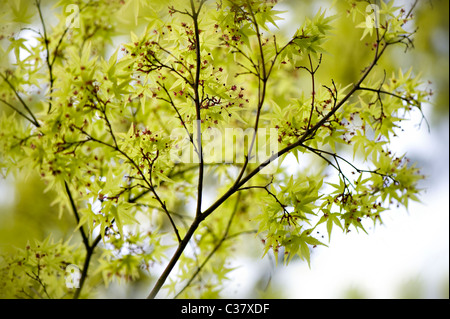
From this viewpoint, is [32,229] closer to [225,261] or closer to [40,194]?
[40,194]

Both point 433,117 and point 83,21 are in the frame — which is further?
point 433,117

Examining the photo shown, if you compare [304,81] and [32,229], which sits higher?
[304,81]

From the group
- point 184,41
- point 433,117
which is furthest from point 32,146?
point 433,117

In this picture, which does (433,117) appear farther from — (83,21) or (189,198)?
(83,21)

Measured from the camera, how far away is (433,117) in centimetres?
425

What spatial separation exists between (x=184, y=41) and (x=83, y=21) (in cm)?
87

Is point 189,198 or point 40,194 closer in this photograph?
point 189,198

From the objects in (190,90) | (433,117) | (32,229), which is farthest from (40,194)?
(433,117)

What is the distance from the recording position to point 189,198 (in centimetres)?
206
